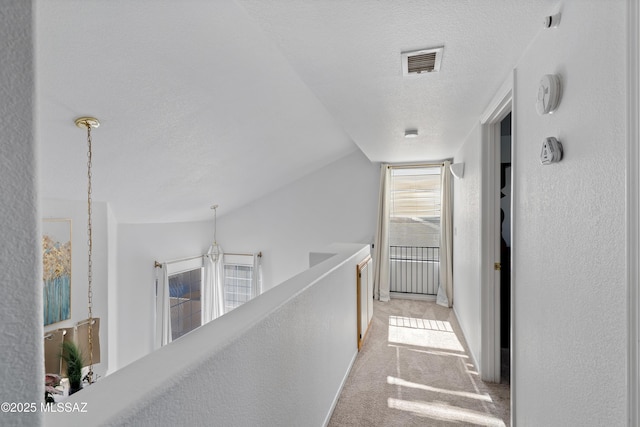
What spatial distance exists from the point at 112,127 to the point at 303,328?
6.96 ft

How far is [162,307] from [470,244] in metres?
4.21

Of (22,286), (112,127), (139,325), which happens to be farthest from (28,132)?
(139,325)

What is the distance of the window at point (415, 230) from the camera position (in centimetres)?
493

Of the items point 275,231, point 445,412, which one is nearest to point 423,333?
point 445,412

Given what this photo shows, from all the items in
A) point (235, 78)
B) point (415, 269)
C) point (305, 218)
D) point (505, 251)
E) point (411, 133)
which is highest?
point (235, 78)

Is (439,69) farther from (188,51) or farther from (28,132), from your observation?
(28,132)

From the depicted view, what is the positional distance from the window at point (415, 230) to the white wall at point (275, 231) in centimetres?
39

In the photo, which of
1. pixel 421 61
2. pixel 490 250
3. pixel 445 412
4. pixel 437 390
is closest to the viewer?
pixel 421 61

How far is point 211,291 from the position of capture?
5781 millimetres

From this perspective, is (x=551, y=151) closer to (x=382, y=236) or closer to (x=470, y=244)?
(x=470, y=244)

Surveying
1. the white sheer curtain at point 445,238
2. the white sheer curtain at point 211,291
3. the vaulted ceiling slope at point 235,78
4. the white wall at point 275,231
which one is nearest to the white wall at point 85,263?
the vaulted ceiling slope at point 235,78

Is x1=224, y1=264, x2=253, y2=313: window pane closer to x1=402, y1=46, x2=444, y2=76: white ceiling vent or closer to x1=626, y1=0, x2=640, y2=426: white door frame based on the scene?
x1=402, y1=46, x2=444, y2=76: white ceiling vent

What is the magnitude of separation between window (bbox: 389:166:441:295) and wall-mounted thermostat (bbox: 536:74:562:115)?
12.3 ft

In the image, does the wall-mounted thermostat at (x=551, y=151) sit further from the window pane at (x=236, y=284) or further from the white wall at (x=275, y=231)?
the window pane at (x=236, y=284)
